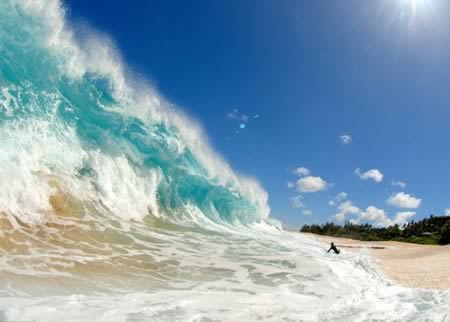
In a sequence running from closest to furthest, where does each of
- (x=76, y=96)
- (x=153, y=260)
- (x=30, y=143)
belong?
(x=153, y=260) → (x=30, y=143) → (x=76, y=96)

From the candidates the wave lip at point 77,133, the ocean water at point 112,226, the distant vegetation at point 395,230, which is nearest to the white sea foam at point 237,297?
the ocean water at point 112,226

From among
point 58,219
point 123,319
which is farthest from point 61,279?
point 58,219

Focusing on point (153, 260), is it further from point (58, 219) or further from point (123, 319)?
point (123, 319)

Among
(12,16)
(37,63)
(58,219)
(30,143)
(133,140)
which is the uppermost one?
(12,16)

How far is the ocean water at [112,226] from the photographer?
5.24m

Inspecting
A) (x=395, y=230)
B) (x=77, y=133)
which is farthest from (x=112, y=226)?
(x=395, y=230)

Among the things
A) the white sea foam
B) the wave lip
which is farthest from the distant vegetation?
the white sea foam

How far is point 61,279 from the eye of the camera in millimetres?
5809

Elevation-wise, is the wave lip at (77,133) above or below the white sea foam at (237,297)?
above

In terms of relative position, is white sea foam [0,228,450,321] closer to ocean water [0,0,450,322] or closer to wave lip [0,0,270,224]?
ocean water [0,0,450,322]

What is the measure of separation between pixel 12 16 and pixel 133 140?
Result: 6.34m

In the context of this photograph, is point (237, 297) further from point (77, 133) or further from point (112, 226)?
point (77, 133)

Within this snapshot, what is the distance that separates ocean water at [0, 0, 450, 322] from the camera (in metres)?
5.24

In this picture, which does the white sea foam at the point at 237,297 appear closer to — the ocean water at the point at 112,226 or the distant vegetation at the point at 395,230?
the ocean water at the point at 112,226
